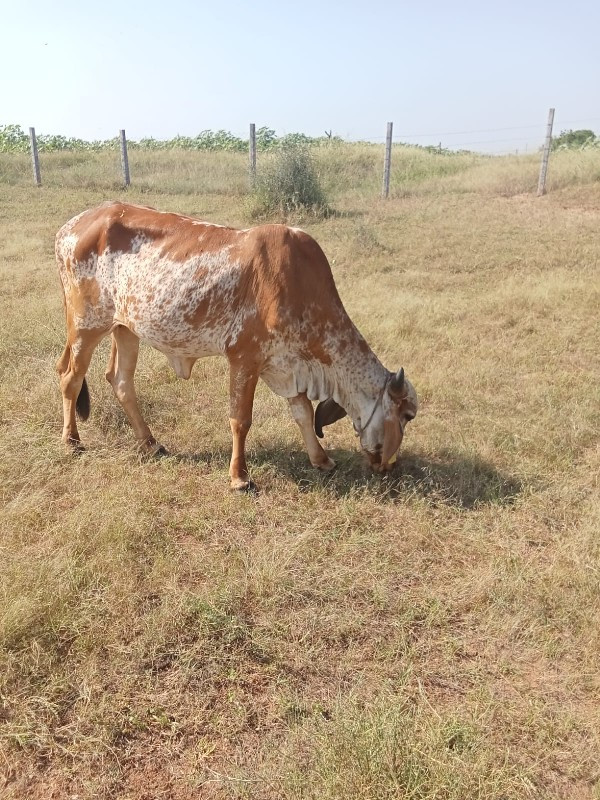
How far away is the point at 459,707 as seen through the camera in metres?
2.76

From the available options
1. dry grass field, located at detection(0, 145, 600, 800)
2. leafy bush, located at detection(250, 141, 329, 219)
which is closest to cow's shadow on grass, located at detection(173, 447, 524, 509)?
dry grass field, located at detection(0, 145, 600, 800)

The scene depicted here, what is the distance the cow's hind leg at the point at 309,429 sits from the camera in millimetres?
4637

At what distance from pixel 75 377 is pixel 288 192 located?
976 cm

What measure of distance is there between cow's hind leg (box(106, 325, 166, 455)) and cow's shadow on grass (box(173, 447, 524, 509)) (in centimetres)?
Result: 28

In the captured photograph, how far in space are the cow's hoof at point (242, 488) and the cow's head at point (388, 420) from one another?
841 millimetres

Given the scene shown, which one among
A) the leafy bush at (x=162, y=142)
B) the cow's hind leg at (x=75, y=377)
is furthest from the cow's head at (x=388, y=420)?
the leafy bush at (x=162, y=142)

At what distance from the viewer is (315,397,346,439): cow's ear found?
15.2ft

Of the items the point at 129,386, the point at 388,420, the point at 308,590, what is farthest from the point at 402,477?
the point at 129,386

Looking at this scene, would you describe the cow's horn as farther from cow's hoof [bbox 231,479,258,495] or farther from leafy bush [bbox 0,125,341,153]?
leafy bush [bbox 0,125,341,153]

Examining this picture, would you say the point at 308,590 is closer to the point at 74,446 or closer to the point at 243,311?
the point at 243,311

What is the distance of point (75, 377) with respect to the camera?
488cm

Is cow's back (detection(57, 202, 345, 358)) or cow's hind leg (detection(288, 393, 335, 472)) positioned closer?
cow's back (detection(57, 202, 345, 358))

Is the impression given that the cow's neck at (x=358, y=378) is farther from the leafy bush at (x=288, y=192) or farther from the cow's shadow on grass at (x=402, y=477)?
the leafy bush at (x=288, y=192)

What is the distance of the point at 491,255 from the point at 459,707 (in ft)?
28.0
